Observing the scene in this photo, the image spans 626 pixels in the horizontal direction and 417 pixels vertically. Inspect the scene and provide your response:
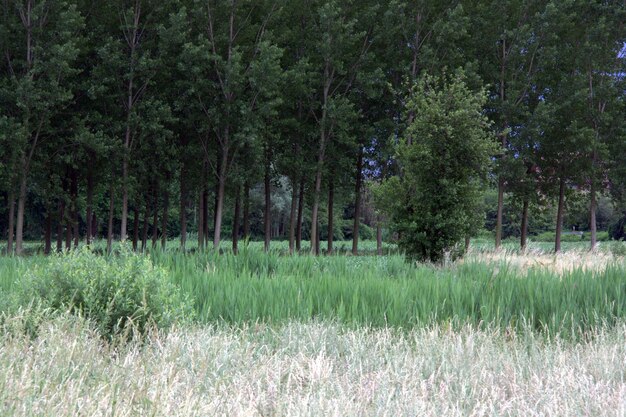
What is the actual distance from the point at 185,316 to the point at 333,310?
5.12 ft

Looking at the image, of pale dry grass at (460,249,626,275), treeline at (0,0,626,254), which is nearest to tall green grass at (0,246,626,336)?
pale dry grass at (460,249,626,275)

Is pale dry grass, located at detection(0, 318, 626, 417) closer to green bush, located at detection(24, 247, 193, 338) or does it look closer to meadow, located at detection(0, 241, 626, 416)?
meadow, located at detection(0, 241, 626, 416)

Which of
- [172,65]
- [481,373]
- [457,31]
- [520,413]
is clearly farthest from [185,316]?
[457,31]

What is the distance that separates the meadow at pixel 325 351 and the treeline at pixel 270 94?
13568mm

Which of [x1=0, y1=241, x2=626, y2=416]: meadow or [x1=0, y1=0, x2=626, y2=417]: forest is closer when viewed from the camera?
[x1=0, y1=241, x2=626, y2=416]: meadow

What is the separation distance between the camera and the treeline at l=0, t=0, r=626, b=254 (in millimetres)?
19328

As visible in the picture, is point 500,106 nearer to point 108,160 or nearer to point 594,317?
point 108,160

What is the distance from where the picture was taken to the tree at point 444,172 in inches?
509

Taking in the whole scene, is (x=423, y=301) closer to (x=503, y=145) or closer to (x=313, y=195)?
(x=313, y=195)

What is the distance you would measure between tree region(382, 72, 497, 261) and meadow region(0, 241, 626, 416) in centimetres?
555

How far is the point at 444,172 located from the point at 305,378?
34.0 ft

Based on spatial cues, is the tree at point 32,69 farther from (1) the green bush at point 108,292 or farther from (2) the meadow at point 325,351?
(1) the green bush at point 108,292

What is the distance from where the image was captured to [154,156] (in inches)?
919

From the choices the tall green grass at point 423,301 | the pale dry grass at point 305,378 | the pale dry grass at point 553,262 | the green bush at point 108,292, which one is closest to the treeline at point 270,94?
the pale dry grass at point 553,262
